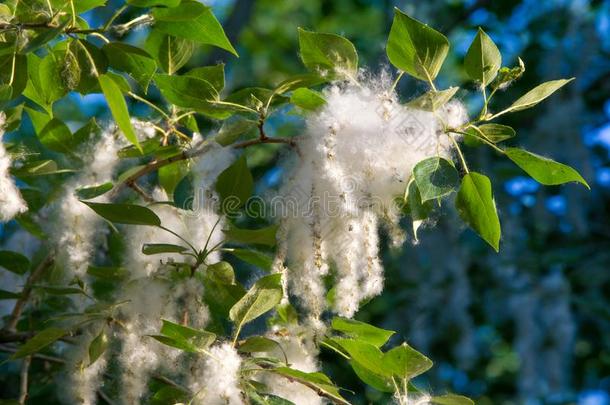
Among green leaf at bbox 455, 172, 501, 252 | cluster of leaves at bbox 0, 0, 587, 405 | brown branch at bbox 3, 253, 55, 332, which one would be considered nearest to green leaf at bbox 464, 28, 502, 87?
cluster of leaves at bbox 0, 0, 587, 405

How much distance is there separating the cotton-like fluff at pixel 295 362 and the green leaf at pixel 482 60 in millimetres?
428

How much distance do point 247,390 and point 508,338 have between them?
3.53 metres

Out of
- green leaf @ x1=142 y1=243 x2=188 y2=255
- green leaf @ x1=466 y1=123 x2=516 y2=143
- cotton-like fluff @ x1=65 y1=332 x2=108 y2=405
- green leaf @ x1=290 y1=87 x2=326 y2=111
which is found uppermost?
green leaf @ x1=466 y1=123 x2=516 y2=143

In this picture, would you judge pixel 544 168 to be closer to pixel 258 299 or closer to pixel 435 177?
pixel 435 177

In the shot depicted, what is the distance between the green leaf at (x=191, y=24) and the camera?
1001 millimetres

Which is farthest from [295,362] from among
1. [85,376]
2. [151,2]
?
[151,2]

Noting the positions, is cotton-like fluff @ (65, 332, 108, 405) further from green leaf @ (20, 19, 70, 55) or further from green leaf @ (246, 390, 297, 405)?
green leaf @ (20, 19, 70, 55)

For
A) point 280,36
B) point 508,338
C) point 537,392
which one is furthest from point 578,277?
point 280,36

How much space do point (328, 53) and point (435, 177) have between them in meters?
0.23

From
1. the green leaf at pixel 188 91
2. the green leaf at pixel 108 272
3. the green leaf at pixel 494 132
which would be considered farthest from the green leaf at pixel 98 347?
the green leaf at pixel 494 132

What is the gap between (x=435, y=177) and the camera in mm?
948

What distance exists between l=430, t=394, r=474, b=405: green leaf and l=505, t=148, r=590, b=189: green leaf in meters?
0.30

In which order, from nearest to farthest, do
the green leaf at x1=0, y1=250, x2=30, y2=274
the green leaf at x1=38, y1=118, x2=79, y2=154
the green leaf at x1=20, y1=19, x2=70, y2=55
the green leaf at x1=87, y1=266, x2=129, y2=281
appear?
the green leaf at x1=20, y1=19, x2=70, y2=55 < the green leaf at x1=87, y1=266, x2=129, y2=281 < the green leaf at x1=38, y1=118, x2=79, y2=154 < the green leaf at x1=0, y1=250, x2=30, y2=274

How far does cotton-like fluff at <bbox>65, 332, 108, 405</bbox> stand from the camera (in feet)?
3.81
